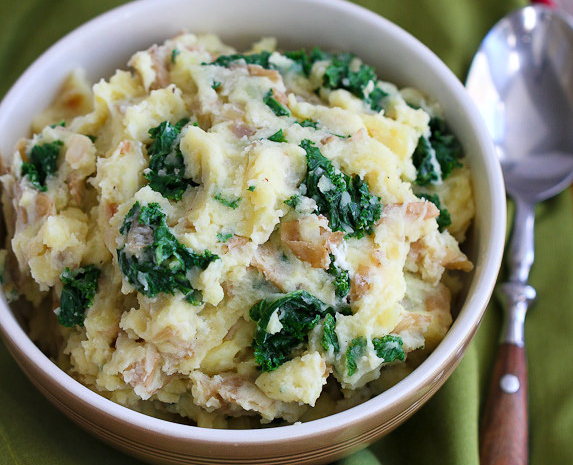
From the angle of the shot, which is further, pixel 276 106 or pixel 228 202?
pixel 276 106

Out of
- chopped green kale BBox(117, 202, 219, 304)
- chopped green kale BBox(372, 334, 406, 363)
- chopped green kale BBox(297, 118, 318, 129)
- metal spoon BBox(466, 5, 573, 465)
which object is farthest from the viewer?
metal spoon BBox(466, 5, 573, 465)

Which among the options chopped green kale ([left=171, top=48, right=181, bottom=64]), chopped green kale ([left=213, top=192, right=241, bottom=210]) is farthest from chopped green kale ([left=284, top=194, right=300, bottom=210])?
chopped green kale ([left=171, top=48, right=181, bottom=64])

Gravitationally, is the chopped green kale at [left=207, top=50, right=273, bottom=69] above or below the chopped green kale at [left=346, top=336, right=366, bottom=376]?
above

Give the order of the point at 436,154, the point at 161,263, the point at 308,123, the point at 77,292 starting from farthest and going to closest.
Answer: the point at 436,154
the point at 308,123
the point at 77,292
the point at 161,263

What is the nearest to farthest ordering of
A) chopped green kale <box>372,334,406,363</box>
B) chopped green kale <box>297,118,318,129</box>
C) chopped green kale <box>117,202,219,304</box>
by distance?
chopped green kale <box>117,202,219,304</box> → chopped green kale <box>372,334,406,363</box> → chopped green kale <box>297,118,318,129</box>

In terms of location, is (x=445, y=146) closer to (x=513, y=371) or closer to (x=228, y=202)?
(x=513, y=371)

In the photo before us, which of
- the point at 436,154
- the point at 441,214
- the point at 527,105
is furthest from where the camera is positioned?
the point at 527,105

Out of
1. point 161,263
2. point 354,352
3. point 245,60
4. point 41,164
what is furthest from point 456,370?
point 41,164

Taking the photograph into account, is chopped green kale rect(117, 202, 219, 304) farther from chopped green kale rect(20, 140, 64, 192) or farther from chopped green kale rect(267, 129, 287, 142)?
chopped green kale rect(20, 140, 64, 192)

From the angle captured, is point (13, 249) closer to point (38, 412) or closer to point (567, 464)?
point (38, 412)
